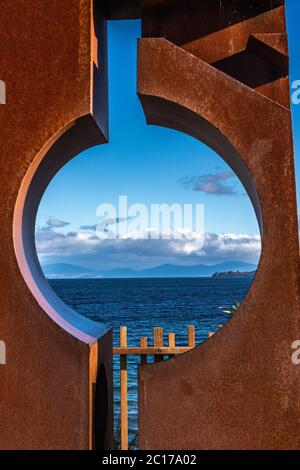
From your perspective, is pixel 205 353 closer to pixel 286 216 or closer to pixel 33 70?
pixel 286 216

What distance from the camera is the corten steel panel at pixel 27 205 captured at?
3.54m

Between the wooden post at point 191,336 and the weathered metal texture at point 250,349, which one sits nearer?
the weathered metal texture at point 250,349

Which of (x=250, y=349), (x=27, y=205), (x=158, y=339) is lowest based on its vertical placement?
(x=158, y=339)

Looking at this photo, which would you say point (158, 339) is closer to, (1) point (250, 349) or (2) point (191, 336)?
(2) point (191, 336)

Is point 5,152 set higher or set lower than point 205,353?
higher

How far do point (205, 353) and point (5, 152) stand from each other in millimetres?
2137

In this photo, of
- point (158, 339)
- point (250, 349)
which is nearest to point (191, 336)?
point (158, 339)

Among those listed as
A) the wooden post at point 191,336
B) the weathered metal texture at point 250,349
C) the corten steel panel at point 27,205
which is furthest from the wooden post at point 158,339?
the weathered metal texture at point 250,349

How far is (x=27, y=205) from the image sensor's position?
13.3 feet

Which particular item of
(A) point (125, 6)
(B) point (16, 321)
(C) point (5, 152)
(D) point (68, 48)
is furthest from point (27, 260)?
(A) point (125, 6)

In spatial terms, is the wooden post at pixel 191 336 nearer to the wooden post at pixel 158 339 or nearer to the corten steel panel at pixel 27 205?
the wooden post at pixel 158 339

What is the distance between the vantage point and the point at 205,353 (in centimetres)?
359

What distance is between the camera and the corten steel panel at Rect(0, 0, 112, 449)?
3537mm

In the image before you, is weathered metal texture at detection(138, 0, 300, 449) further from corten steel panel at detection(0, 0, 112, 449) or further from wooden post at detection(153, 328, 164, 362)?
wooden post at detection(153, 328, 164, 362)
